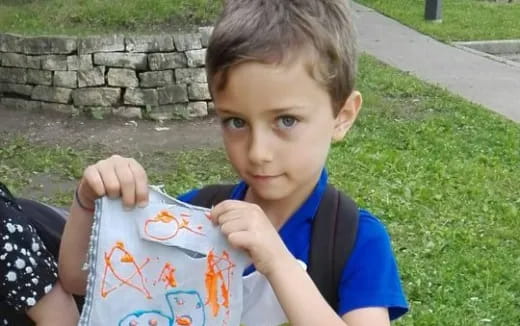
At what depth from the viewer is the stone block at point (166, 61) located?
22.4 ft

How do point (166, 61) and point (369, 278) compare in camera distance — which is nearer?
point (369, 278)

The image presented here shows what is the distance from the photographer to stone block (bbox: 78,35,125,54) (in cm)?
681

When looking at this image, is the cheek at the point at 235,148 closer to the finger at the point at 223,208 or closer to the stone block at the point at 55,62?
the finger at the point at 223,208

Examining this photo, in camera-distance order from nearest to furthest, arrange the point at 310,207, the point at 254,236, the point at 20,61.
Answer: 1. the point at 254,236
2. the point at 310,207
3. the point at 20,61

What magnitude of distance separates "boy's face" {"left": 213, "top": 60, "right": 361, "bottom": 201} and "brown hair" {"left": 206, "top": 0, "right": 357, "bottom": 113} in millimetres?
20

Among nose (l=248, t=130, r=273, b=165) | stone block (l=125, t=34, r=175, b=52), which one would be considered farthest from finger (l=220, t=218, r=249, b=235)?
stone block (l=125, t=34, r=175, b=52)

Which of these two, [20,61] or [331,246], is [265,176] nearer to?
[331,246]

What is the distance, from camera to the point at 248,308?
1676mm

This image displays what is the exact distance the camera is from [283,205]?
1.77 metres

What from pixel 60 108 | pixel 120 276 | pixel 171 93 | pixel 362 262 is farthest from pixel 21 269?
pixel 60 108

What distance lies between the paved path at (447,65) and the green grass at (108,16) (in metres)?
1.52

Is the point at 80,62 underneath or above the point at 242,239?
underneath

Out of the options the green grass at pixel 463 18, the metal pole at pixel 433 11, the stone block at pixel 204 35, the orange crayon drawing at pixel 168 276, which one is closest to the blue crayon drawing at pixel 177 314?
the orange crayon drawing at pixel 168 276

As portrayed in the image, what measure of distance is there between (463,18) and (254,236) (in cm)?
1151
